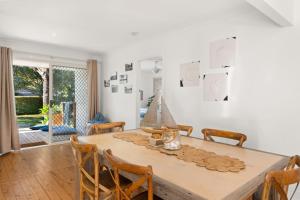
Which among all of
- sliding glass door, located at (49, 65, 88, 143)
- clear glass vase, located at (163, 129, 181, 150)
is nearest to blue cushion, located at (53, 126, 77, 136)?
sliding glass door, located at (49, 65, 88, 143)

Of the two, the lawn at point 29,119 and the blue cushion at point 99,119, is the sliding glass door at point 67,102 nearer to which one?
the blue cushion at point 99,119

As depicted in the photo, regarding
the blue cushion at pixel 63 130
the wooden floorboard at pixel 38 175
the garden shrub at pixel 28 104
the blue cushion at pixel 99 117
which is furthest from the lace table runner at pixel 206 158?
the garden shrub at pixel 28 104

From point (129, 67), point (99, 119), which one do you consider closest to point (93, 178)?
point (129, 67)

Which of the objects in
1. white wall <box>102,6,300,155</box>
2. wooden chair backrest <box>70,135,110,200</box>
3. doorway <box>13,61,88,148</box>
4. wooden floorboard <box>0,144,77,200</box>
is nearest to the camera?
wooden chair backrest <box>70,135,110,200</box>

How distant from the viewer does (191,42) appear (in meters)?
3.16

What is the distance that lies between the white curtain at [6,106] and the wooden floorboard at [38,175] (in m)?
0.28

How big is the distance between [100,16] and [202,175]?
8.73 ft

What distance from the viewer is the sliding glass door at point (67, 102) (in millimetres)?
4812

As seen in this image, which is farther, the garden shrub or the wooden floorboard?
the garden shrub

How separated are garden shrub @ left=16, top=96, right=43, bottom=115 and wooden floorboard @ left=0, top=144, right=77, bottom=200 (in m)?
5.43

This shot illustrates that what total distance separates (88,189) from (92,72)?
13.7 feet

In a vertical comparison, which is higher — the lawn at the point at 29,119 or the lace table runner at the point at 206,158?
the lace table runner at the point at 206,158

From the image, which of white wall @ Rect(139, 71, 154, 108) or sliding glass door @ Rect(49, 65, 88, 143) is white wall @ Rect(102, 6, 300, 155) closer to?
sliding glass door @ Rect(49, 65, 88, 143)

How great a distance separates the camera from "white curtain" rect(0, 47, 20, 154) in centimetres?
388
